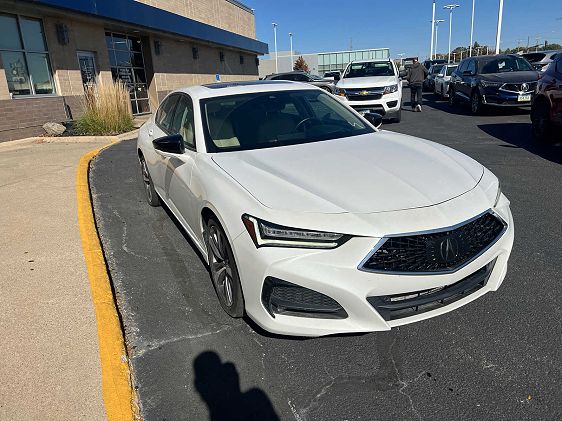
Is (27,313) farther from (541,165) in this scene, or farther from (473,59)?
(473,59)

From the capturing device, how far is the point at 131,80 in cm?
1834

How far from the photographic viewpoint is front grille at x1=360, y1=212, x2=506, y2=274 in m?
2.22

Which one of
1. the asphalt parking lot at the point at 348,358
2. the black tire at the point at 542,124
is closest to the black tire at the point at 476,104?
the black tire at the point at 542,124

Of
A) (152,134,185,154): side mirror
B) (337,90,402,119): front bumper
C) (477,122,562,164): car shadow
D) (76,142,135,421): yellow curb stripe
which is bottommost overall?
(76,142,135,421): yellow curb stripe

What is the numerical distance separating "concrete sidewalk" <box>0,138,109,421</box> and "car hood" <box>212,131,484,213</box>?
1463 mm

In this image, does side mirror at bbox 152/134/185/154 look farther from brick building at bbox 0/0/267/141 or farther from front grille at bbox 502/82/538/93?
front grille at bbox 502/82/538/93

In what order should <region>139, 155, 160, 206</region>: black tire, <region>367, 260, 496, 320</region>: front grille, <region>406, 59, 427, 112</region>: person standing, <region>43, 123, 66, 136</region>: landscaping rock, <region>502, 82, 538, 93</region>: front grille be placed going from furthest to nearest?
<region>406, 59, 427, 112</region>: person standing
<region>43, 123, 66, 136</region>: landscaping rock
<region>502, 82, 538, 93</region>: front grille
<region>139, 155, 160, 206</region>: black tire
<region>367, 260, 496, 320</region>: front grille

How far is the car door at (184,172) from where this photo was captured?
339 centimetres

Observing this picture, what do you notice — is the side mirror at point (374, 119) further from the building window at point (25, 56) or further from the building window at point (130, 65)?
the building window at point (130, 65)

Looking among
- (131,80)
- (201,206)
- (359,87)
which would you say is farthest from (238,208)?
(131,80)

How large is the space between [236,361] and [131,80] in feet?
59.6

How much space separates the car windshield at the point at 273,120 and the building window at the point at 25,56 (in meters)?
11.1

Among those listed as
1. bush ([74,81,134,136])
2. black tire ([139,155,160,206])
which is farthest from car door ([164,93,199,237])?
bush ([74,81,134,136])

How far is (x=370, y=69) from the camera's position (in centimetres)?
1358
